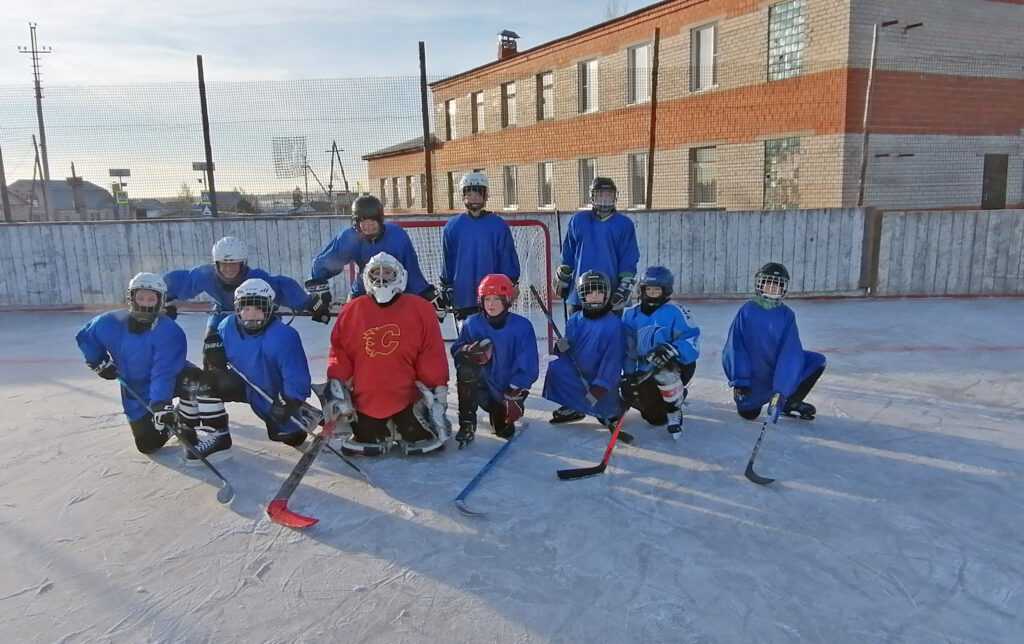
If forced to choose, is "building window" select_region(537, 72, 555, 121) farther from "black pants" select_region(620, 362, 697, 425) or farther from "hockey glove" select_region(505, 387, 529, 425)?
"hockey glove" select_region(505, 387, 529, 425)

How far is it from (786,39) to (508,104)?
8696 millimetres

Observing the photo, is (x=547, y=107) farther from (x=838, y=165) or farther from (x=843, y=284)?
(x=843, y=284)

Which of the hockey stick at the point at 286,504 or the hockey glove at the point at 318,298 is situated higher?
the hockey glove at the point at 318,298

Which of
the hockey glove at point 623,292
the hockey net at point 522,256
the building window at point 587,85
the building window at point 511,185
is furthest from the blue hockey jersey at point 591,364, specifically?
the building window at point 511,185

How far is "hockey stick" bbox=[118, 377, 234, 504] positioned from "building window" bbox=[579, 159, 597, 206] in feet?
46.6

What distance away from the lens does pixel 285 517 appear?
2.71m

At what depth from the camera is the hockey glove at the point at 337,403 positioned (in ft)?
10.8

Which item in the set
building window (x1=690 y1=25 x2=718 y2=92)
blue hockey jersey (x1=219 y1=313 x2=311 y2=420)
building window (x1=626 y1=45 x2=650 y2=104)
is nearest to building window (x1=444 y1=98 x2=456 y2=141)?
building window (x1=626 y1=45 x2=650 y2=104)

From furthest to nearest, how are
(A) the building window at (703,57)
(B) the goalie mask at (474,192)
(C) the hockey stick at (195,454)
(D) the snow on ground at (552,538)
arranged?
1. (A) the building window at (703,57)
2. (B) the goalie mask at (474,192)
3. (C) the hockey stick at (195,454)
4. (D) the snow on ground at (552,538)

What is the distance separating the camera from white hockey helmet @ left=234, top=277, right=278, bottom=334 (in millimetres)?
3338

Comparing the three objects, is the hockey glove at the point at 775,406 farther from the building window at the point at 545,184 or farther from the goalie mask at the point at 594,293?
the building window at the point at 545,184

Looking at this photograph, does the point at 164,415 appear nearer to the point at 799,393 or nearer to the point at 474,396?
the point at 474,396

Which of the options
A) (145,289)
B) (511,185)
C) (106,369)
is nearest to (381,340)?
(145,289)

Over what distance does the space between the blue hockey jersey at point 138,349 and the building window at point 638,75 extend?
1372 centimetres
